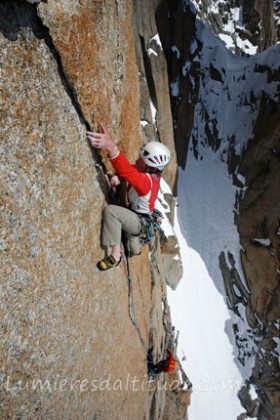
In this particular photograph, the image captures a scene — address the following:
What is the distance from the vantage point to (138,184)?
5.62m

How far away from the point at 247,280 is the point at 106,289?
2100cm

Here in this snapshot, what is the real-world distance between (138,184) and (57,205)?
66.1 inches

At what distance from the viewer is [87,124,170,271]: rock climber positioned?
5230 millimetres

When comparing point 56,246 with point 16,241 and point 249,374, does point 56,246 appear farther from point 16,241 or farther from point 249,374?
point 249,374

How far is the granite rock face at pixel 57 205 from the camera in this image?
3.53 m

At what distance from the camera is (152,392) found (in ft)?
34.7

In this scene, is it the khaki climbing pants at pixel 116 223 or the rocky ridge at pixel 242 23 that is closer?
the khaki climbing pants at pixel 116 223

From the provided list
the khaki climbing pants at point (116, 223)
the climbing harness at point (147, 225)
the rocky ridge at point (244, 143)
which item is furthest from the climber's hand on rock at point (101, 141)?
the rocky ridge at point (244, 143)

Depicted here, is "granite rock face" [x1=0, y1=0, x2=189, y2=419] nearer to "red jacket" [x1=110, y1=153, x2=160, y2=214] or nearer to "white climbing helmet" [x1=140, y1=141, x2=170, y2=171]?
"red jacket" [x1=110, y1=153, x2=160, y2=214]

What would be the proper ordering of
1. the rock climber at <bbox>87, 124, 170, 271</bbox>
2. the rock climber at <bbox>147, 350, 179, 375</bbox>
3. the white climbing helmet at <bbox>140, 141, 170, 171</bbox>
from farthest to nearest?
1. the rock climber at <bbox>147, 350, 179, 375</bbox>
2. the white climbing helmet at <bbox>140, 141, 170, 171</bbox>
3. the rock climber at <bbox>87, 124, 170, 271</bbox>

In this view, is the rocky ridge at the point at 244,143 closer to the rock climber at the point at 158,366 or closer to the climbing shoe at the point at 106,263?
the rock climber at the point at 158,366

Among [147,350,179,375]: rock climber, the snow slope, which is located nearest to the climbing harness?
[147,350,179,375]: rock climber

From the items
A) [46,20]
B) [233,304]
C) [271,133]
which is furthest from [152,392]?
[271,133]

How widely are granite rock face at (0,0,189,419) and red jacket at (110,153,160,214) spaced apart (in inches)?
17.5
